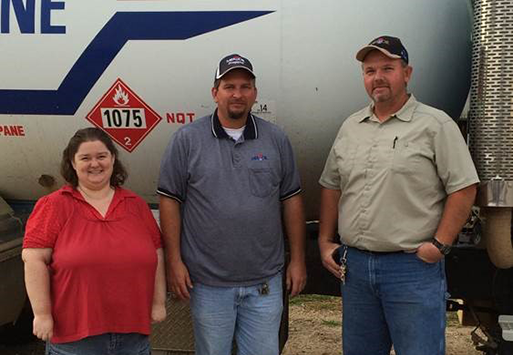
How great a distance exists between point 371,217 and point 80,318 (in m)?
1.28

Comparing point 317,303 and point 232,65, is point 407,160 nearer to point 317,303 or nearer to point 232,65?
point 232,65

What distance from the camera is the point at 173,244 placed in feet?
9.48

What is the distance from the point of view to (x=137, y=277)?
2613mm

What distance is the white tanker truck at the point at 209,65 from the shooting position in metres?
3.07

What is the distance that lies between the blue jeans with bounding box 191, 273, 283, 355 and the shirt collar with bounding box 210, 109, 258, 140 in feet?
2.18

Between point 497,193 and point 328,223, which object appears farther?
point 328,223

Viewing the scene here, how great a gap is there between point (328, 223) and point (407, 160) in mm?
540

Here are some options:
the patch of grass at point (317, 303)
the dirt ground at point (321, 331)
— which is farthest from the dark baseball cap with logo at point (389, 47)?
the patch of grass at point (317, 303)

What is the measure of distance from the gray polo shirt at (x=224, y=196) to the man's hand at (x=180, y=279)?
0.04 metres

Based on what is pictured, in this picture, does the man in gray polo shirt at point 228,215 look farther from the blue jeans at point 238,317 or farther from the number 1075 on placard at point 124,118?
the number 1075 on placard at point 124,118

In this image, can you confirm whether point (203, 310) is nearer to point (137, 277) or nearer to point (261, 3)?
point (137, 277)

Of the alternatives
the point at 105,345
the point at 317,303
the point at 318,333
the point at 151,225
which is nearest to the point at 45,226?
the point at 151,225

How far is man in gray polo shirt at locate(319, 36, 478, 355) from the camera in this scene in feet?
8.98

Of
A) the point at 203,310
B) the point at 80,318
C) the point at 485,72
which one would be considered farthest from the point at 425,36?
the point at 80,318
